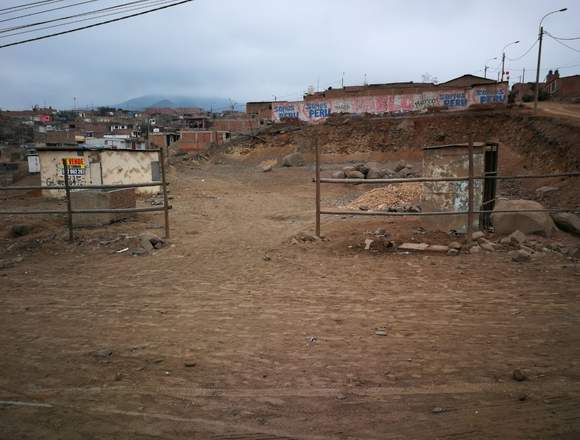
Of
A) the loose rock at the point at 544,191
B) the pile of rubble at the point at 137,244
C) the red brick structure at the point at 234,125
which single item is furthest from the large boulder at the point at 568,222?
the red brick structure at the point at 234,125

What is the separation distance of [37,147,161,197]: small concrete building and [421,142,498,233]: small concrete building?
36.1ft

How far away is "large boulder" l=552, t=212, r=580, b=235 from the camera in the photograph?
686 centimetres

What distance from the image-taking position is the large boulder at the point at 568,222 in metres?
6.86

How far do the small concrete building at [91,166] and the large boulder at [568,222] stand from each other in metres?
12.9

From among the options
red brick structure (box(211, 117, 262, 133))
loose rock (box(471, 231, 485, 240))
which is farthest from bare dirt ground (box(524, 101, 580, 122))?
red brick structure (box(211, 117, 262, 133))

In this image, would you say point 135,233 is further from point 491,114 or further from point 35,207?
point 491,114

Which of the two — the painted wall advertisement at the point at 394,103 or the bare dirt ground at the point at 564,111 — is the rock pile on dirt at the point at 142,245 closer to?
the bare dirt ground at the point at 564,111

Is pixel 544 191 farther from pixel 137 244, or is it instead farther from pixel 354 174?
pixel 137 244

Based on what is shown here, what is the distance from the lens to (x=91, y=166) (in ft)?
47.6

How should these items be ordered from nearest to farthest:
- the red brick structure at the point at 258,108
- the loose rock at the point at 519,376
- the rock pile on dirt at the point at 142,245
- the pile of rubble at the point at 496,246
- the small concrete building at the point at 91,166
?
the loose rock at the point at 519,376, the pile of rubble at the point at 496,246, the rock pile on dirt at the point at 142,245, the small concrete building at the point at 91,166, the red brick structure at the point at 258,108

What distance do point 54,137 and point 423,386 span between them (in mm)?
52684

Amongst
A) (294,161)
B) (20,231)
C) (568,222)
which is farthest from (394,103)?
(20,231)

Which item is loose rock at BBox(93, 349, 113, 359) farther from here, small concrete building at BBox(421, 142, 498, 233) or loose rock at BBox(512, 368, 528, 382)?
small concrete building at BBox(421, 142, 498, 233)

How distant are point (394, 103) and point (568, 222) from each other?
1165 inches
